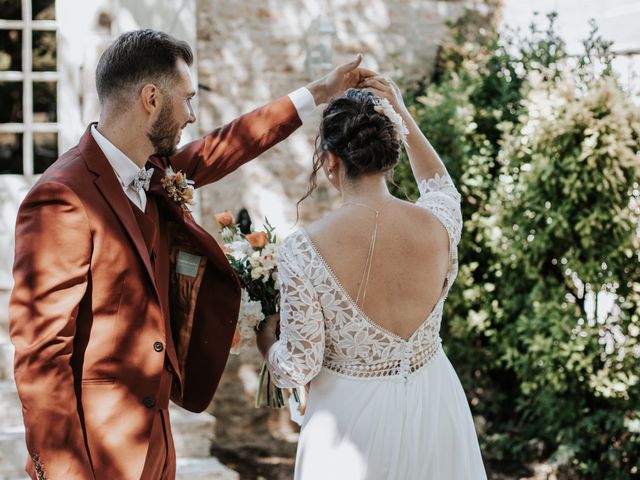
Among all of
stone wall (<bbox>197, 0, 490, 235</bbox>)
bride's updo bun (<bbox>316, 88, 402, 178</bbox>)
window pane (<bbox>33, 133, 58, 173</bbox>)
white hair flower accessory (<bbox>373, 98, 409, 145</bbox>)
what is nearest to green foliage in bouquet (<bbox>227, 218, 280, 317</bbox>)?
bride's updo bun (<bbox>316, 88, 402, 178</bbox>)

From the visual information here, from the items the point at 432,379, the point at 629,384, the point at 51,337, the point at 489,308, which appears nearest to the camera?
the point at 51,337

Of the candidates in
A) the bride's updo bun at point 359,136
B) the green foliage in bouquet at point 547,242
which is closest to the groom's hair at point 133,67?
the bride's updo bun at point 359,136

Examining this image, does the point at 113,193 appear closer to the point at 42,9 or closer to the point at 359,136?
the point at 359,136

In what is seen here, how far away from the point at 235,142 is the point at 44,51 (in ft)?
12.3

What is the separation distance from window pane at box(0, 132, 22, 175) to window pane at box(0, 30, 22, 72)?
49 cm

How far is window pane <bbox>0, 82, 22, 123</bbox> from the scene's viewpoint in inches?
264

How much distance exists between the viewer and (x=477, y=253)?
21.5ft

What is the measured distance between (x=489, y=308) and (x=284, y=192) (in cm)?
171

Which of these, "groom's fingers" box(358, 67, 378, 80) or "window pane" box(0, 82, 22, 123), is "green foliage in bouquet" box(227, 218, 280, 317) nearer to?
"groom's fingers" box(358, 67, 378, 80)

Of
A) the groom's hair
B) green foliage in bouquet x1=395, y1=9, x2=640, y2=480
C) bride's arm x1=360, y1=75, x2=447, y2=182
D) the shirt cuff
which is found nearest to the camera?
the groom's hair

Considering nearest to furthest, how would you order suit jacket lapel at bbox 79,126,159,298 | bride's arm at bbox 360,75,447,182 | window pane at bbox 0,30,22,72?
suit jacket lapel at bbox 79,126,159,298 → bride's arm at bbox 360,75,447,182 → window pane at bbox 0,30,22,72

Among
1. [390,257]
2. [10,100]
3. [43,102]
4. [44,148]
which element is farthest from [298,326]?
[10,100]

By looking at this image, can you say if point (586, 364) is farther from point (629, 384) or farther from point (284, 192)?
point (284, 192)

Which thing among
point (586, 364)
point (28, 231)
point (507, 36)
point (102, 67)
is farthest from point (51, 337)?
point (507, 36)
